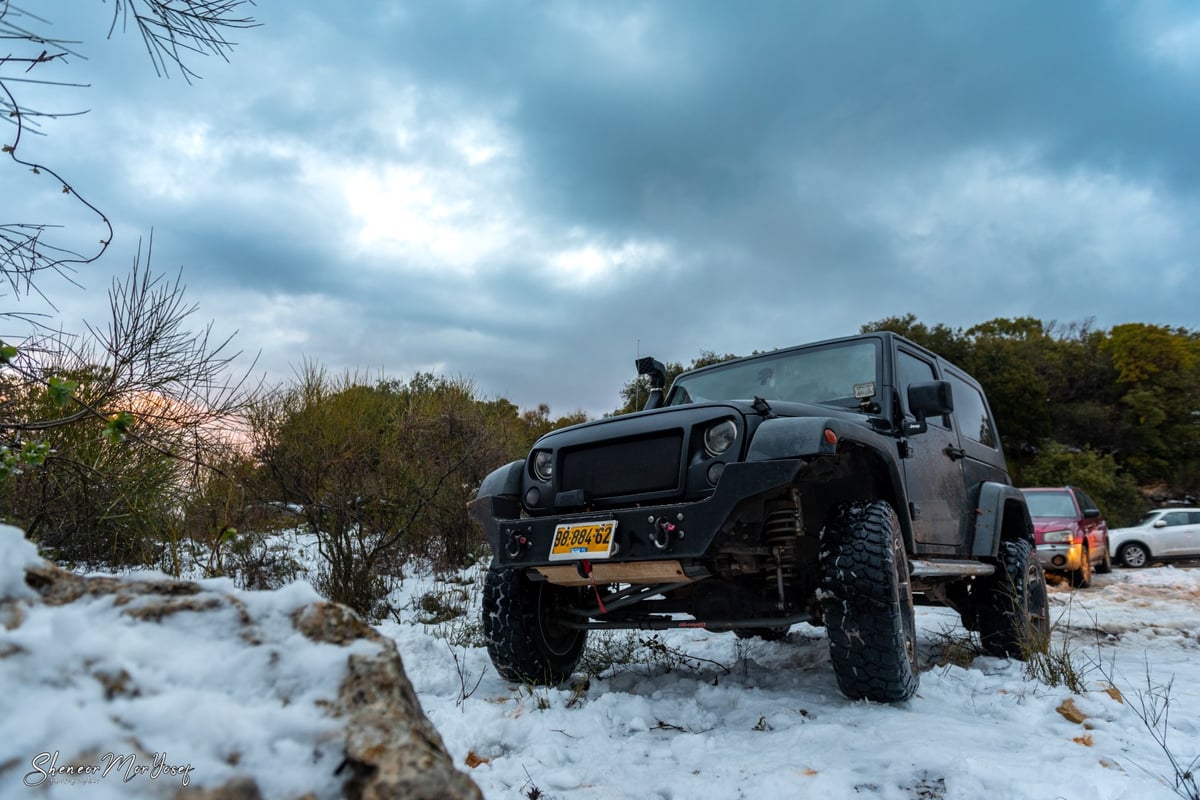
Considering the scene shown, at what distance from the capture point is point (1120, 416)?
26.3 m

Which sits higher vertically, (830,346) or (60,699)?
(830,346)

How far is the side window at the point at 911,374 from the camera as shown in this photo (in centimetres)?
429

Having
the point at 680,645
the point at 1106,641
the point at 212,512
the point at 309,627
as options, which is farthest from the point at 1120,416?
the point at 309,627

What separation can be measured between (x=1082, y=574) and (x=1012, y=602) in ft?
24.7

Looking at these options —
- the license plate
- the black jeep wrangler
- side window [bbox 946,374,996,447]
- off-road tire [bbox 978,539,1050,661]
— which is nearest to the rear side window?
side window [bbox 946,374,996,447]

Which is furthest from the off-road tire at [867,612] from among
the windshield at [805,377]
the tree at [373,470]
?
the tree at [373,470]

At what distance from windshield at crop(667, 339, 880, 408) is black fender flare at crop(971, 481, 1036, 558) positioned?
1.51m

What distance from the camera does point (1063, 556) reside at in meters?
10.6

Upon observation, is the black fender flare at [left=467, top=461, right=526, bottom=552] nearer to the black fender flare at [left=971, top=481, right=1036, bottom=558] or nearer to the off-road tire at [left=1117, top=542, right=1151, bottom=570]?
the black fender flare at [left=971, top=481, right=1036, bottom=558]

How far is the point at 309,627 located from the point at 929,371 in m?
4.68

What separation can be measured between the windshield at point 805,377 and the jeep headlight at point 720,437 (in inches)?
26.8

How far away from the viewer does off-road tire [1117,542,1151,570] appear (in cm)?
1483

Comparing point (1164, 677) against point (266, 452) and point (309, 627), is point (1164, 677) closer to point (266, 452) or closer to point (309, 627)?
point (309, 627)

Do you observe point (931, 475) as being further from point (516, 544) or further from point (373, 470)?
point (373, 470)
